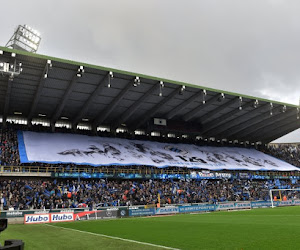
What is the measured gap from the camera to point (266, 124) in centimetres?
5588

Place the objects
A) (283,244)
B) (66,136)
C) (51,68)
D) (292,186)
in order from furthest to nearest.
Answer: (292,186) < (66,136) < (51,68) < (283,244)

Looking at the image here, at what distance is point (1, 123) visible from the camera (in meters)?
41.8

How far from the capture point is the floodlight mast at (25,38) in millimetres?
41375

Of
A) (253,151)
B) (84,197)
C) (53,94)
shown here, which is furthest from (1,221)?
(253,151)

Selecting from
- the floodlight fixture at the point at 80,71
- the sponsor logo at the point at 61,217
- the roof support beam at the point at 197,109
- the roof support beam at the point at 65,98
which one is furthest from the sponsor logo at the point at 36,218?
the roof support beam at the point at 197,109

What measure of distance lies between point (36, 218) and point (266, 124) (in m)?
45.8

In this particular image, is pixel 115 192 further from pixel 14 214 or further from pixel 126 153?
pixel 14 214

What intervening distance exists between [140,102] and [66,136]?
12.5 metres

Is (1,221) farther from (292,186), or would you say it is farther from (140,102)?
(292,186)

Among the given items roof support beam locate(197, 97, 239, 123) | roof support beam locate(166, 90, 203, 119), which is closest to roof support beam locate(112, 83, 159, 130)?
roof support beam locate(166, 90, 203, 119)

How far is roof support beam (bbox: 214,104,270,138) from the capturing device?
48469mm

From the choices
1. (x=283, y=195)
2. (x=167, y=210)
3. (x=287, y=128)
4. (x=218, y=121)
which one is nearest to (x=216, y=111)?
(x=218, y=121)

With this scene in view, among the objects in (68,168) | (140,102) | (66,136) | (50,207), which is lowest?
(50,207)

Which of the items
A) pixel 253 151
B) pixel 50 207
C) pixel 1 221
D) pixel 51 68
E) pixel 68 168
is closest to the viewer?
pixel 1 221
